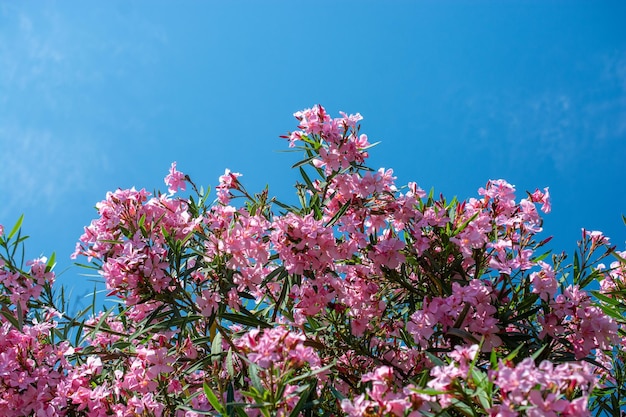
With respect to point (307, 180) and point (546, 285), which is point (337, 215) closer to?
point (307, 180)

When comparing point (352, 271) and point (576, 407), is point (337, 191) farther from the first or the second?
point (576, 407)

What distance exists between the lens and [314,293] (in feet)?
9.11

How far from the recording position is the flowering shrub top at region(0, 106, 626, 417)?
2553 mm

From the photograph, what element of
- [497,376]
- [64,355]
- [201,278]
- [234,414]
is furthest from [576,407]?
[64,355]

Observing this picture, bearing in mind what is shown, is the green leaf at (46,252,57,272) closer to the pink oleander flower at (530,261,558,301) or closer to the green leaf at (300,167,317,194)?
the green leaf at (300,167,317,194)

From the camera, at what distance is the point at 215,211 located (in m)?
2.93

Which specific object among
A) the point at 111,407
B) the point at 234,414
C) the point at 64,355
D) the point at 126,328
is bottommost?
the point at 234,414

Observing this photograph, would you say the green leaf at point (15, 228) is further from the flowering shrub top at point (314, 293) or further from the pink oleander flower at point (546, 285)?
the pink oleander flower at point (546, 285)

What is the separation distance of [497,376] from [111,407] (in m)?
1.55

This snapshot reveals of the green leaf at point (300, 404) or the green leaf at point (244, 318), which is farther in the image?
the green leaf at point (244, 318)

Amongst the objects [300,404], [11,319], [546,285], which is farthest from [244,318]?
[546,285]

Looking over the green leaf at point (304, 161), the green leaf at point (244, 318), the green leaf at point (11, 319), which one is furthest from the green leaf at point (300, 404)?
the green leaf at point (11, 319)

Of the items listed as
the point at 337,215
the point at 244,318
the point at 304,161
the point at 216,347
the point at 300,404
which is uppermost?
the point at 304,161

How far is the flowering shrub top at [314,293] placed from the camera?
8.38 feet
